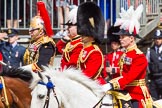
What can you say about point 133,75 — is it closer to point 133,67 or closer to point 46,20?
point 133,67

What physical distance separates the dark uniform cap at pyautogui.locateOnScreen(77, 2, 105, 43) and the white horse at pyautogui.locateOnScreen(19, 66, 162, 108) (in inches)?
Result: 36.5

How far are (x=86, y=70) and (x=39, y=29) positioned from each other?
2.33 meters

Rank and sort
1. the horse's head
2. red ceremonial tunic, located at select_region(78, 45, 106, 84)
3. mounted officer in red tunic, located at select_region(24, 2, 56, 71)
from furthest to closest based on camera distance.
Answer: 1. mounted officer in red tunic, located at select_region(24, 2, 56, 71)
2. red ceremonial tunic, located at select_region(78, 45, 106, 84)
3. the horse's head

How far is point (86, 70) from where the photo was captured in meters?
6.69

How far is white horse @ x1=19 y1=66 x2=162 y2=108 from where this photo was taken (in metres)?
5.57

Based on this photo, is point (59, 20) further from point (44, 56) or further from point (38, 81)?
point (38, 81)

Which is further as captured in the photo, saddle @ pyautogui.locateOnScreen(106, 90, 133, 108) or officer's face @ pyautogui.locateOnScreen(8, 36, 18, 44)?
officer's face @ pyautogui.locateOnScreen(8, 36, 18, 44)

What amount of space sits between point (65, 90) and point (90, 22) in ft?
5.25

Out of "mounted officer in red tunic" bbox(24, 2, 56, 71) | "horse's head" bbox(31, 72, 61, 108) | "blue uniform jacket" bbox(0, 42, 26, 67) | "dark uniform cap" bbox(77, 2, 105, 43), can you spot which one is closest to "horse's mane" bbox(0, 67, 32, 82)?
"dark uniform cap" bbox(77, 2, 105, 43)

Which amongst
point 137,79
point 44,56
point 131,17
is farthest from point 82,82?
point 44,56

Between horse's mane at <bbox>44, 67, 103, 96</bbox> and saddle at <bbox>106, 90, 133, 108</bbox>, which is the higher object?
horse's mane at <bbox>44, 67, 103, 96</bbox>

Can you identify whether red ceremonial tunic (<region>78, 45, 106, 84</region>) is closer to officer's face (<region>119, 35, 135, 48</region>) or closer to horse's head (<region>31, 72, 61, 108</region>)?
officer's face (<region>119, 35, 135, 48</region>)

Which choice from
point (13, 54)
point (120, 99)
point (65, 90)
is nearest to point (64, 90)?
point (65, 90)

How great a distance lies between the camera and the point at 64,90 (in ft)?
19.2
